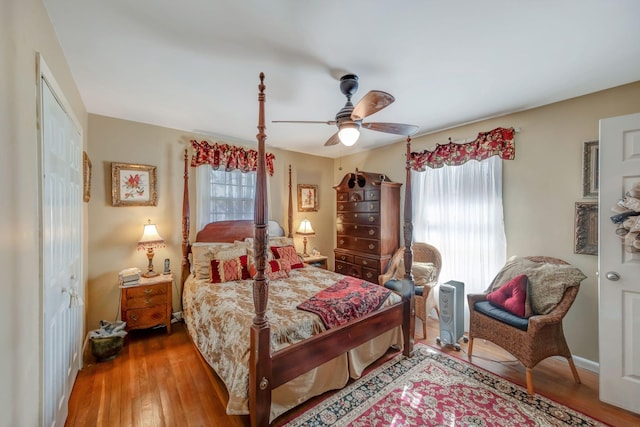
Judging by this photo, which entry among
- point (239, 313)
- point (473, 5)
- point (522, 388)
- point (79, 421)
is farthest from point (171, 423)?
point (473, 5)

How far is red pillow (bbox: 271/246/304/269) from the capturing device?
3375 mm

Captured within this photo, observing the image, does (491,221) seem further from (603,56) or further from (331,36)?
(331,36)

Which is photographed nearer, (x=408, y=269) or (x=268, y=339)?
(x=268, y=339)

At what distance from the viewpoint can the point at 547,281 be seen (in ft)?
7.32

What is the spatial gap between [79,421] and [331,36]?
308 cm

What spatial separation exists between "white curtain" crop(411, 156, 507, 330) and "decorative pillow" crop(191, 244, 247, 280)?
2.55m

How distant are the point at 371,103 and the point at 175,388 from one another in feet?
8.92

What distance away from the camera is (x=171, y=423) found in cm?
175

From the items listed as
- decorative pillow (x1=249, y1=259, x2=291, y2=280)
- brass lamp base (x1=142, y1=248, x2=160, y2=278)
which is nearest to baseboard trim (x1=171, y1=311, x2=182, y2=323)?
brass lamp base (x1=142, y1=248, x2=160, y2=278)

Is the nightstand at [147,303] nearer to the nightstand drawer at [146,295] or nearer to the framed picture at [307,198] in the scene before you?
the nightstand drawer at [146,295]

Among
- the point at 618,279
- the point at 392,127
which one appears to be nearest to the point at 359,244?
the point at 392,127

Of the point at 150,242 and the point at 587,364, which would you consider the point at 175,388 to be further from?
the point at 587,364

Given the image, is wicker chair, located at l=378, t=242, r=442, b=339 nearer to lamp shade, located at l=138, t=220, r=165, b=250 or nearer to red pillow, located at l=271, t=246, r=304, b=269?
red pillow, located at l=271, t=246, r=304, b=269

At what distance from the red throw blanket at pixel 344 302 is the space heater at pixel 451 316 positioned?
738mm
